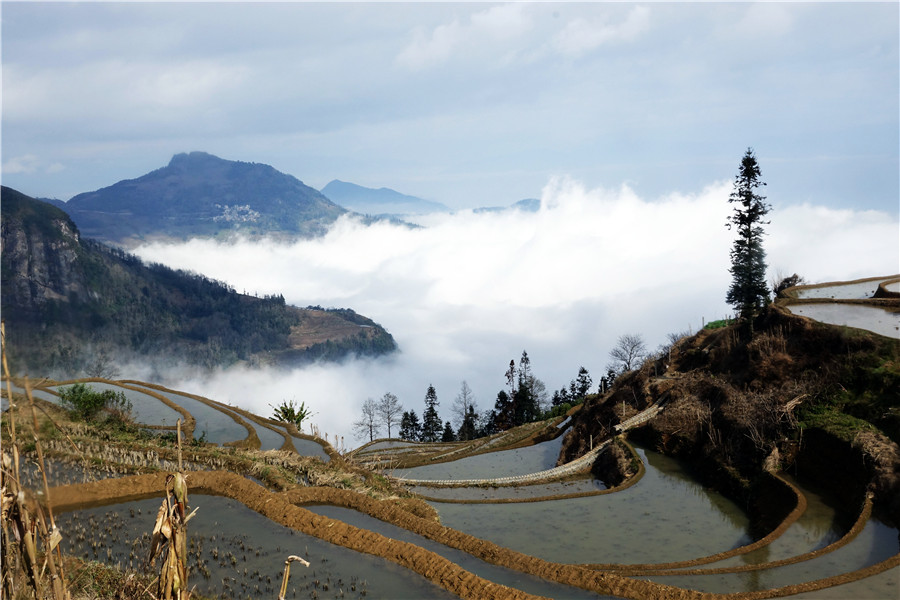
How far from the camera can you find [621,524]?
71.1 feet

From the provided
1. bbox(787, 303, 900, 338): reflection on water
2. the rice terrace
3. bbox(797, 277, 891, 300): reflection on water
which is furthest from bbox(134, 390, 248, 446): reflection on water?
bbox(797, 277, 891, 300): reflection on water

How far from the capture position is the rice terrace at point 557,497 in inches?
499

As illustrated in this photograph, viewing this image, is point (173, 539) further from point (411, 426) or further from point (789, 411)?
point (411, 426)

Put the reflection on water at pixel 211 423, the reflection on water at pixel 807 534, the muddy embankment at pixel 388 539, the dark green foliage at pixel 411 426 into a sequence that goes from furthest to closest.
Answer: the dark green foliage at pixel 411 426
the reflection on water at pixel 211 423
the reflection on water at pixel 807 534
the muddy embankment at pixel 388 539

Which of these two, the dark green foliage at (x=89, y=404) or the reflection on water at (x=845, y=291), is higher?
the reflection on water at (x=845, y=291)

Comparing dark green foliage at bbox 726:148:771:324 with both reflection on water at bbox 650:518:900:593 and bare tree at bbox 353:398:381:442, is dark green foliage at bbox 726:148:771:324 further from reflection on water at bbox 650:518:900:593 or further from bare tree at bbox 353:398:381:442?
bare tree at bbox 353:398:381:442

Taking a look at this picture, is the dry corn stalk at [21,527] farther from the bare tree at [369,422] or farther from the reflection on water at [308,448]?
the bare tree at [369,422]

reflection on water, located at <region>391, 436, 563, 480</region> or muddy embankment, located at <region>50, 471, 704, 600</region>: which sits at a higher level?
muddy embankment, located at <region>50, 471, 704, 600</region>

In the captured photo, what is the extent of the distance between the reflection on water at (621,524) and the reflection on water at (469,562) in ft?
13.2

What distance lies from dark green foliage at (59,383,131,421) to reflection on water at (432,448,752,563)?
18926 millimetres

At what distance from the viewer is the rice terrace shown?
12.7 metres

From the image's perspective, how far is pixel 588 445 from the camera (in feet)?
119

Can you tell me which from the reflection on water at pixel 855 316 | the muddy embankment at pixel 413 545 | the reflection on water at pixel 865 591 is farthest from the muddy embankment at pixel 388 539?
the reflection on water at pixel 855 316

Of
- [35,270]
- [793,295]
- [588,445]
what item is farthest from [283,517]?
[35,270]
